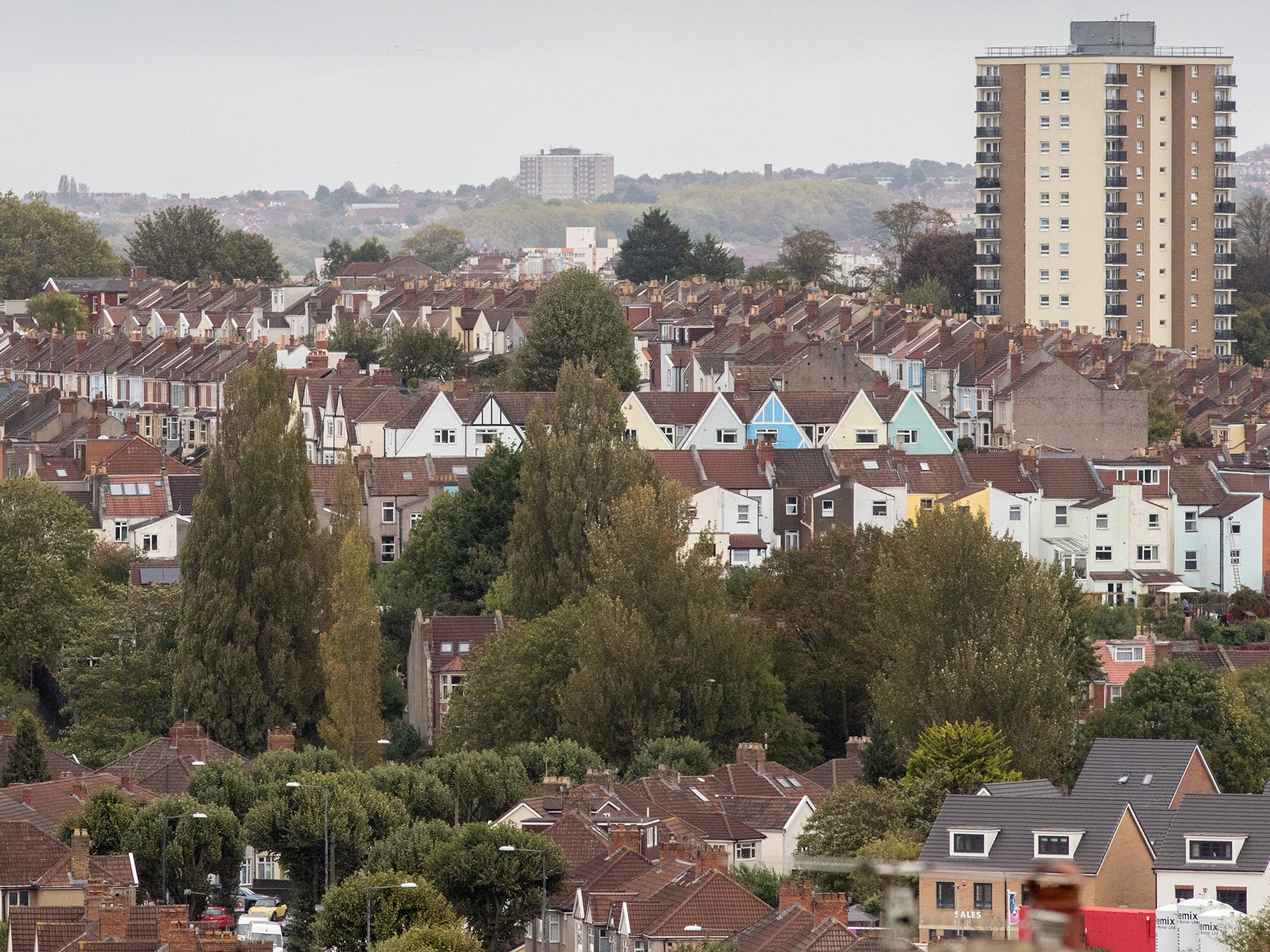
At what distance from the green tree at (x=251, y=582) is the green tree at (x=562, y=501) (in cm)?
548

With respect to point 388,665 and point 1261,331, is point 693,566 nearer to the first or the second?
point 388,665

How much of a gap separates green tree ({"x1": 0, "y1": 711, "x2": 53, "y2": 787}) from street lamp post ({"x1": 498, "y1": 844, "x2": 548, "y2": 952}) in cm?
1443

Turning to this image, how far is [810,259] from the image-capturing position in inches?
6004

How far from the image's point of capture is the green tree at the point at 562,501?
65.4 meters

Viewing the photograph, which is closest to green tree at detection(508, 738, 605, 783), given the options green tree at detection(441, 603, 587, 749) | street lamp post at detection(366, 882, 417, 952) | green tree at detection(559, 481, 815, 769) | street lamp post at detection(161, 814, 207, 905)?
green tree at detection(559, 481, 815, 769)

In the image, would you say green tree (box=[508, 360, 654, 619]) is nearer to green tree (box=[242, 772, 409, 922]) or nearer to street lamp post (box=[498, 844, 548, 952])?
green tree (box=[242, 772, 409, 922])

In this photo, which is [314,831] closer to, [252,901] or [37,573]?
[252,901]

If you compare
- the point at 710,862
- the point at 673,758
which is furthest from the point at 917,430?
the point at 710,862

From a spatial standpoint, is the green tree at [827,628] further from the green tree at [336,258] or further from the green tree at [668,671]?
the green tree at [336,258]

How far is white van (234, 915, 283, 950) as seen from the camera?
1647 inches

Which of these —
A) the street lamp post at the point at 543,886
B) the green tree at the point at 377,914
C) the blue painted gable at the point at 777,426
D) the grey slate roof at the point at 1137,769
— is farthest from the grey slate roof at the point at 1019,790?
the blue painted gable at the point at 777,426

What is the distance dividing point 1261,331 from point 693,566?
7399 centimetres

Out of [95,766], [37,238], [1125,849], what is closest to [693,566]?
[95,766]

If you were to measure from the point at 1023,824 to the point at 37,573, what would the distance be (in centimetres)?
3248
